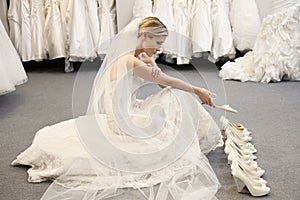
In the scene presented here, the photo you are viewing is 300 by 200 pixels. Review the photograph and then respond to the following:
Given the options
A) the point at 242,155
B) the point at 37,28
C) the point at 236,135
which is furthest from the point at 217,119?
the point at 37,28

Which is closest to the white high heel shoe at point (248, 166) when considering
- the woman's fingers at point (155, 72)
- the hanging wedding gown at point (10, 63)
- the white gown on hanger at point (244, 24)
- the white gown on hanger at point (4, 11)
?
the woman's fingers at point (155, 72)

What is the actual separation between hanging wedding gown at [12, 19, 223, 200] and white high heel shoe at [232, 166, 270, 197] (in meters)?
0.08

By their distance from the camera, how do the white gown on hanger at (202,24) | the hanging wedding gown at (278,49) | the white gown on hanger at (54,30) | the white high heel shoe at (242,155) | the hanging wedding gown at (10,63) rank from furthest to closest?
the white gown on hanger at (54,30), the white gown on hanger at (202,24), the hanging wedding gown at (278,49), the hanging wedding gown at (10,63), the white high heel shoe at (242,155)

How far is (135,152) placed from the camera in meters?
1.64

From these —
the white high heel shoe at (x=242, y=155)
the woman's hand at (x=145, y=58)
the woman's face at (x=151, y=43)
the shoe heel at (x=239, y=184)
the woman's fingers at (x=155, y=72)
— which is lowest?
the white high heel shoe at (x=242, y=155)

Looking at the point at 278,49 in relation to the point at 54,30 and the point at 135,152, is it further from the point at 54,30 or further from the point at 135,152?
the point at 135,152

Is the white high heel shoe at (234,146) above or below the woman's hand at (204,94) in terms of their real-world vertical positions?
below

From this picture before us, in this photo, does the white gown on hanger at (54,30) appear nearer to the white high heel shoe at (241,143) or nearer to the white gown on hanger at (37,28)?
the white gown on hanger at (37,28)

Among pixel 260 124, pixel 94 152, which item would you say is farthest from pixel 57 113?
pixel 260 124

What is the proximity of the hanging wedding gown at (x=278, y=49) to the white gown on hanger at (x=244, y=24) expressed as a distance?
255mm

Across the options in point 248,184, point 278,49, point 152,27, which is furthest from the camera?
point 278,49

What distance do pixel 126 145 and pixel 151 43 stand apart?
40cm

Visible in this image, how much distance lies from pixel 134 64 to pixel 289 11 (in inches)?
75.9

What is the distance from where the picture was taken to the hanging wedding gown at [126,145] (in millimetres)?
1550
